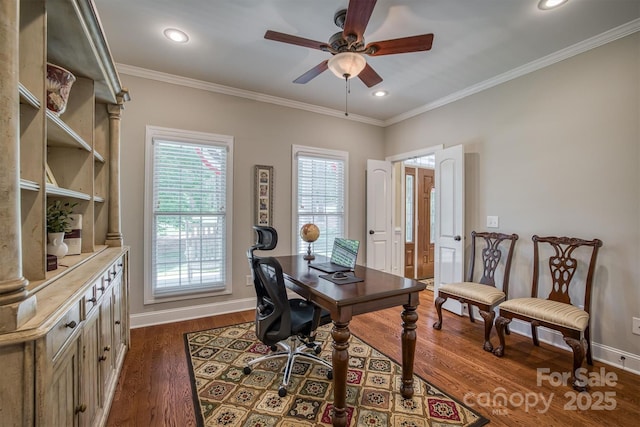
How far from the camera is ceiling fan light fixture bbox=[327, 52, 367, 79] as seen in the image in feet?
6.91

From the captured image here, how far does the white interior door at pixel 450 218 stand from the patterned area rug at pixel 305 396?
1649 mm

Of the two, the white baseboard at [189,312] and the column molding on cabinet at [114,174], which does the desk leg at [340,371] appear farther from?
the white baseboard at [189,312]

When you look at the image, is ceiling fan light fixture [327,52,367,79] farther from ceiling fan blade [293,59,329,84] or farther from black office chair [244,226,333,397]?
black office chair [244,226,333,397]

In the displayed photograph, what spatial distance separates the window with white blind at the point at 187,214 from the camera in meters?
3.22

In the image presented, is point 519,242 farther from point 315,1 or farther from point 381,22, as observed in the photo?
point 315,1

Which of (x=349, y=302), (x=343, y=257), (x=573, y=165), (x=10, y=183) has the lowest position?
(x=349, y=302)

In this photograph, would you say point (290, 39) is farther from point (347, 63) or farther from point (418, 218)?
point (418, 218)

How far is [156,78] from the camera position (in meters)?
3.23

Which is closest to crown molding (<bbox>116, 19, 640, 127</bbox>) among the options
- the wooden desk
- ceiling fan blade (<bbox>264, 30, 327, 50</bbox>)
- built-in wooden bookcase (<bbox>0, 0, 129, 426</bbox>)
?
built-in wooden bookcase (<bbox>0, 0, 129, 426</bbox>)

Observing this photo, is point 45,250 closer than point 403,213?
Yes

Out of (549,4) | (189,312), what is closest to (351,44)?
(549,4)

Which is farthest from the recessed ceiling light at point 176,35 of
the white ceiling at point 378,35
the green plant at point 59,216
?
the green plant at point 59,216

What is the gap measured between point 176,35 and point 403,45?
1903 millimetres

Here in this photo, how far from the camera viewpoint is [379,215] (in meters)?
4.65
